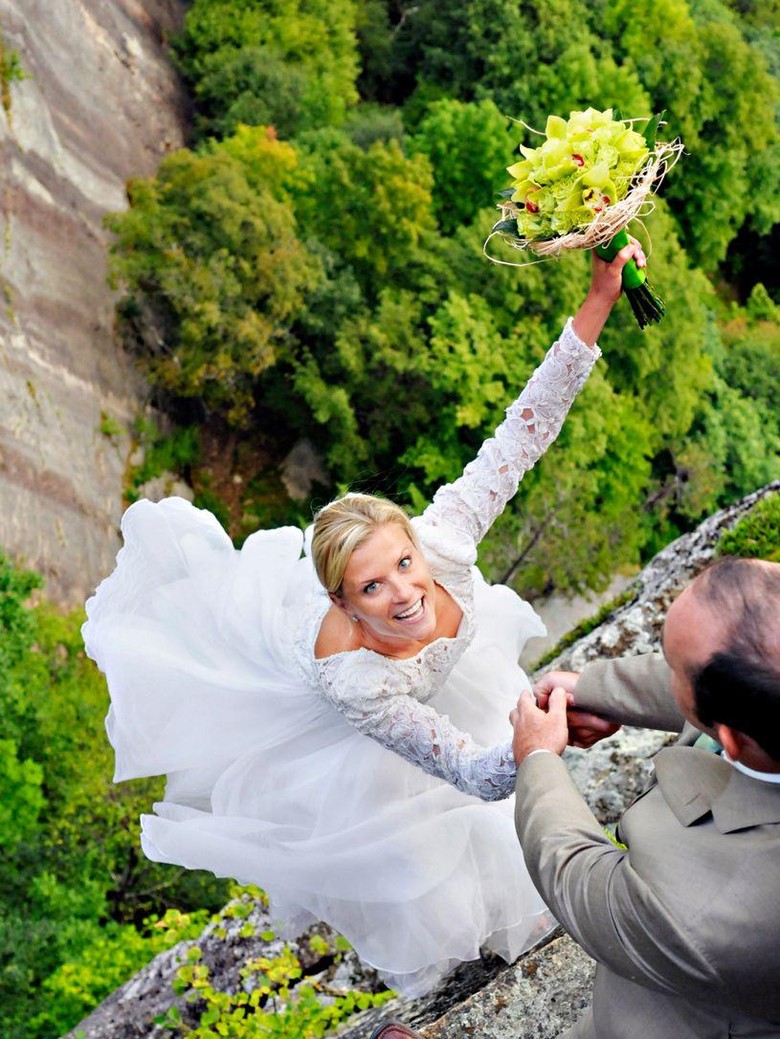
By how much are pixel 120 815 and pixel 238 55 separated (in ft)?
65.5

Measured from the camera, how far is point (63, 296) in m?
19.6

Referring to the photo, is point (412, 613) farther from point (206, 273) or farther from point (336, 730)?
point (206, 273)

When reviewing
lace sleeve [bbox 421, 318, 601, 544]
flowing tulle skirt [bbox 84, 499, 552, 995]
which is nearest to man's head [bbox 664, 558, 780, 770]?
lace sleeve [bbox 421, 318, 601, 544]

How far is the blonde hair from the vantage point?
3834 millimetres

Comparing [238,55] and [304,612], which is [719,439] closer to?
[238,55]

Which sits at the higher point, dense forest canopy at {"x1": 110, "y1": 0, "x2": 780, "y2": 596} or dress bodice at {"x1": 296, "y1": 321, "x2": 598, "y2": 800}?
dress bodice at {"x1": 296, "y1": 321, "x2": 598, "y2": 800}

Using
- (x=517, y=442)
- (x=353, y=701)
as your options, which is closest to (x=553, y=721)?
(x=353, y=701)

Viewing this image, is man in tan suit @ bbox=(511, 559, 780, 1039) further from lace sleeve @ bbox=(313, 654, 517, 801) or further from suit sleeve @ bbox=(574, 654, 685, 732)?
lace sleeve @ bbox=(313, 654, 517, 801)

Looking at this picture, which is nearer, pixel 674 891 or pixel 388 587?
pixel 674 891

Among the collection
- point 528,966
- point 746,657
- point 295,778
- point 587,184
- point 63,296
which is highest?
point 587,184

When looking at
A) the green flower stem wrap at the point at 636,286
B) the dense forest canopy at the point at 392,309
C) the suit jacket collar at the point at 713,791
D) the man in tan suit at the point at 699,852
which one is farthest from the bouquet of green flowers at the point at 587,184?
the dense forest canopy at the point at 392,309

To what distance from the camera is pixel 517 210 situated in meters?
4.16

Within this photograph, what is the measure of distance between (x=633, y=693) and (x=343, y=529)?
3.99 ft

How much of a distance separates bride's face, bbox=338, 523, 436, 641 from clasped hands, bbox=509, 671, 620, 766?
0.59 m
